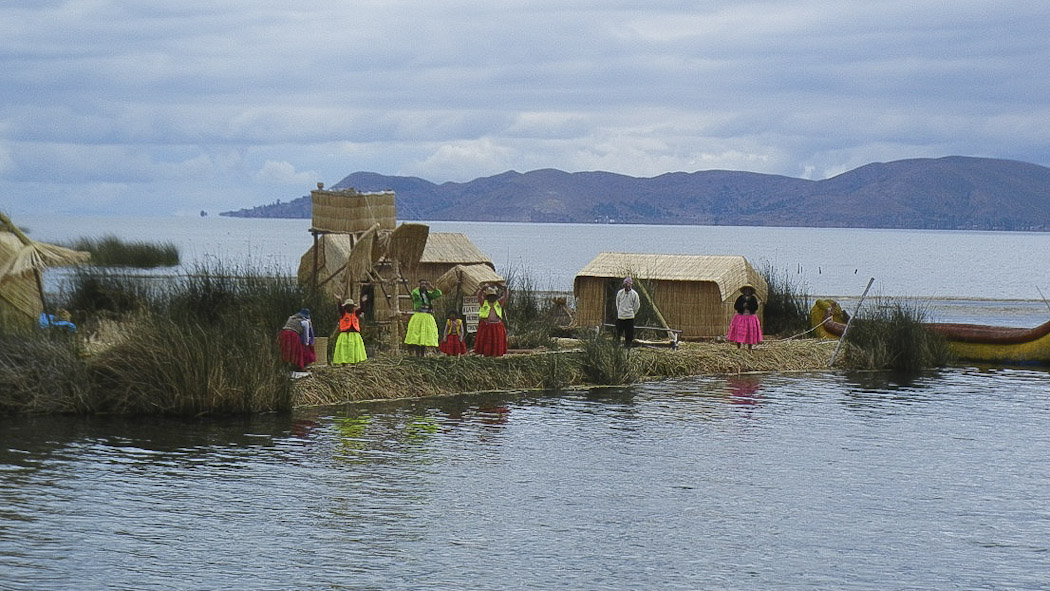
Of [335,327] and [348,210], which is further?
[348,210]

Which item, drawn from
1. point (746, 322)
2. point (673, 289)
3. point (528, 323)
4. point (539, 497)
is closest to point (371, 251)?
point (528, 323)

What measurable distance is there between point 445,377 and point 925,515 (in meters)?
8.37

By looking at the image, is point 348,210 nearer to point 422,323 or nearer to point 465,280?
point 422,323

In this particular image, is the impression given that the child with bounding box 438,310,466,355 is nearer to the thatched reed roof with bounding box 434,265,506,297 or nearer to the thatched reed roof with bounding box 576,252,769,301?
the thatched reed roof with bounding box 434,265,506,297

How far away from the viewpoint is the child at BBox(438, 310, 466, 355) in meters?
19.7

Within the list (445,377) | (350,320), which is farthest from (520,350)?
(350,320)

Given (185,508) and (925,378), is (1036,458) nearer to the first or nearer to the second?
(925,378)

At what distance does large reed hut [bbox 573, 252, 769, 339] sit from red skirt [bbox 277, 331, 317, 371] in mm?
8689

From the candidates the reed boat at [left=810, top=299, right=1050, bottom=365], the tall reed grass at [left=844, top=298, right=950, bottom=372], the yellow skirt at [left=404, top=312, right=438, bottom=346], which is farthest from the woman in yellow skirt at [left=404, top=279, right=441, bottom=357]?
the reed boat at [left=810, top=299, right=1050, bottom=365]

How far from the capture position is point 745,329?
76.2 ft

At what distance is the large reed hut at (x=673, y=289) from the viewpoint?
25.1 meters

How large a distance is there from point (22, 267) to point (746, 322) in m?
12.2

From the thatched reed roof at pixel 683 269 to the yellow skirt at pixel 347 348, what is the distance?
25.9ft

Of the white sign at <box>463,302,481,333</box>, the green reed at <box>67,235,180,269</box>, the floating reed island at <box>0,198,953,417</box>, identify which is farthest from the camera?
the green reed at <box>67,235,180,269</box>
